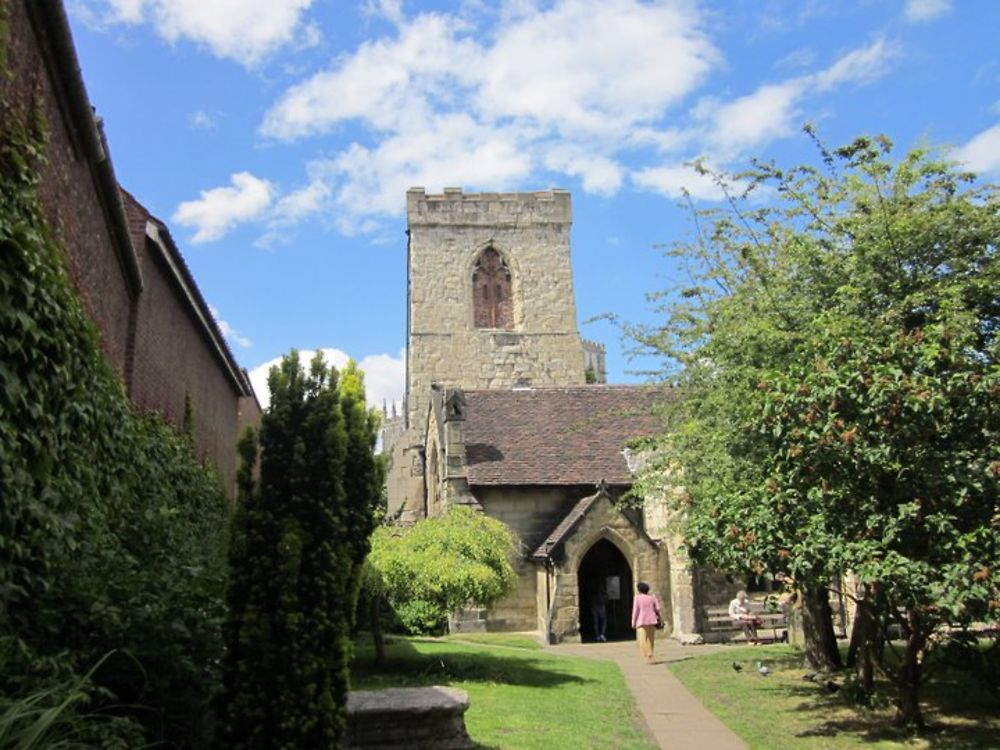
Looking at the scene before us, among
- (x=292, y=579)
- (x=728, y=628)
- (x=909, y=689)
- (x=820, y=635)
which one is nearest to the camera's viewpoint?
(x=292, y=579)

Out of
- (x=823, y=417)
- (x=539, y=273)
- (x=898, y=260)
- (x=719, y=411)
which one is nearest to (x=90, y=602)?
(x=823, y=417)

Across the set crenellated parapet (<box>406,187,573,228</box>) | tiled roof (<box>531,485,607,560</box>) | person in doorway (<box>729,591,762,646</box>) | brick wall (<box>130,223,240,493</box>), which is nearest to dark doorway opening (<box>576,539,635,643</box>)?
tiled roof (<box>531,485,607,560</box>)

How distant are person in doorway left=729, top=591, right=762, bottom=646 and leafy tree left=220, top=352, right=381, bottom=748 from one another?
1404cm

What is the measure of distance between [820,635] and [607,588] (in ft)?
30.2

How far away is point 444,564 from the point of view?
1526 centimetres

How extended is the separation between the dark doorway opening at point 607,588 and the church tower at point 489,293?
1476 centimetres

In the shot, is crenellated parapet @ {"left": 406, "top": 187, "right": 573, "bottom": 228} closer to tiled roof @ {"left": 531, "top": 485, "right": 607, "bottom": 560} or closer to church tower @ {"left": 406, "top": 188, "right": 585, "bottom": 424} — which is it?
church tower @ {"left": 406, "top": 188, "right": 585, "bottom": 424}

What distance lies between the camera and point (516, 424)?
25.5m

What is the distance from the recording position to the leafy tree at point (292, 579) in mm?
5863

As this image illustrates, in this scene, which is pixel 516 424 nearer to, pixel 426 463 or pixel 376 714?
pixel 426 463

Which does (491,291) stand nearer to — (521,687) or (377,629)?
(377,629)

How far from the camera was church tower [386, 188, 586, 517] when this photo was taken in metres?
38.8

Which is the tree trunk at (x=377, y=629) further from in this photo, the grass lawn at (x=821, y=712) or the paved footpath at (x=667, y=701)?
the grass lawn at (x=821, y=712)

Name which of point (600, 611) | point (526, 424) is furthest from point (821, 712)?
point (526, 424)
